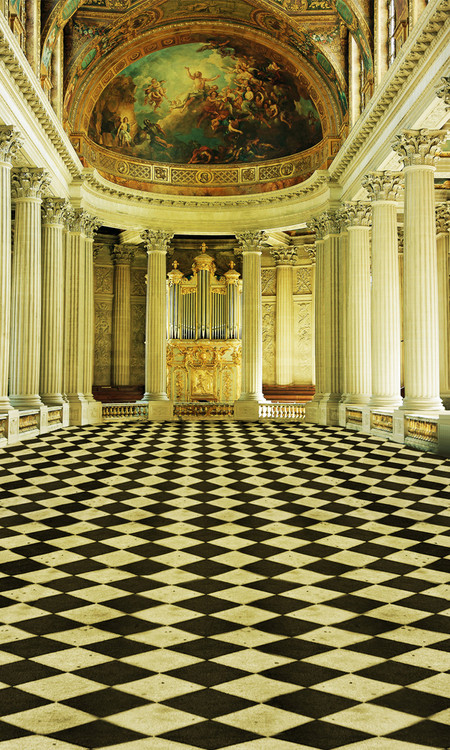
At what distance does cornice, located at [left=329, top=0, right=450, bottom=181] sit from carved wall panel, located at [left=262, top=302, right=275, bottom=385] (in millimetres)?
9038

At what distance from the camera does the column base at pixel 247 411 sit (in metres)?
23.1

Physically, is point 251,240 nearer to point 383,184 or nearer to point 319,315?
point 319,315

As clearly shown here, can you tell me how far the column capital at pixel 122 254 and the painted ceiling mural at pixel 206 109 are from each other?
14.2 feet

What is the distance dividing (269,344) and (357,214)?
857 cm

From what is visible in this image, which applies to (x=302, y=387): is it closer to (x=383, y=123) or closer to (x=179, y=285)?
(x=179, y=285)

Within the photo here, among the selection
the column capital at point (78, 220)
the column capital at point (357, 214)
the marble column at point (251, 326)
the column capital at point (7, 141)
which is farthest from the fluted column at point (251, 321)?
the column capital at point (7, 141)

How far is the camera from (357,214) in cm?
2033

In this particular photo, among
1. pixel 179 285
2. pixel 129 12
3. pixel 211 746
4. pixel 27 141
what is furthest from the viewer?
pixel 179 285

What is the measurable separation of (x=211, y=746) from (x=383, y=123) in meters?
15.8

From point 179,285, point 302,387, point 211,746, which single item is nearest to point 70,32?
point 179,285

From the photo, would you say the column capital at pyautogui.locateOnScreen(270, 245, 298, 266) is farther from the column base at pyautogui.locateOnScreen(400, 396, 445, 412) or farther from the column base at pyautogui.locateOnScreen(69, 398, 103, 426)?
the column base at pyautogui.locateOnScreen(400, 396, 445, 412)

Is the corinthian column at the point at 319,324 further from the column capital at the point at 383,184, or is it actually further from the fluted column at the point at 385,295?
the fluted column at the point at 385,295

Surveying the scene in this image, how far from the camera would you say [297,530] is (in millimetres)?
8242

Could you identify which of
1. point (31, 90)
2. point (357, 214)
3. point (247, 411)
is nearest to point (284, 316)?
point (247, 411)
